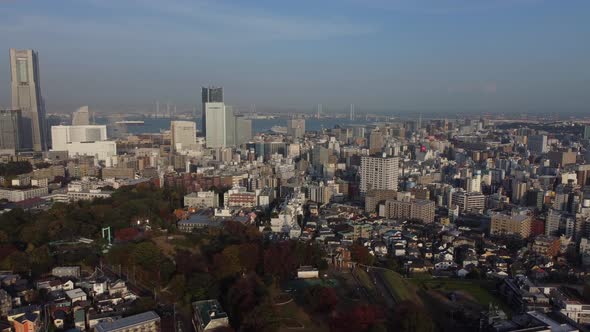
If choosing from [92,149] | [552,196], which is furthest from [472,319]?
[92,149]

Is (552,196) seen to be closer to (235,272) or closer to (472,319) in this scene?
(472,319)

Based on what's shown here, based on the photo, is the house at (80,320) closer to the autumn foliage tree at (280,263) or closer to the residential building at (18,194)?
the autumn foliage tree at (280,263)

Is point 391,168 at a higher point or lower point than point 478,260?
higher

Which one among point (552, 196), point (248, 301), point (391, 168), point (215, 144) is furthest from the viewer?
point (215, 144)

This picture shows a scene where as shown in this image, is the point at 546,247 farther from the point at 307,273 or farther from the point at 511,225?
the point at 307,273

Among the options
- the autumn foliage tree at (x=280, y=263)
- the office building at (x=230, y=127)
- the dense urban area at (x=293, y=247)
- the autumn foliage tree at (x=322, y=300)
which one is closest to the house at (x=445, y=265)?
the dense urban area at (x=293, y=247)

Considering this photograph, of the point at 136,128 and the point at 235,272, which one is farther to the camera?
the point at 136,128
